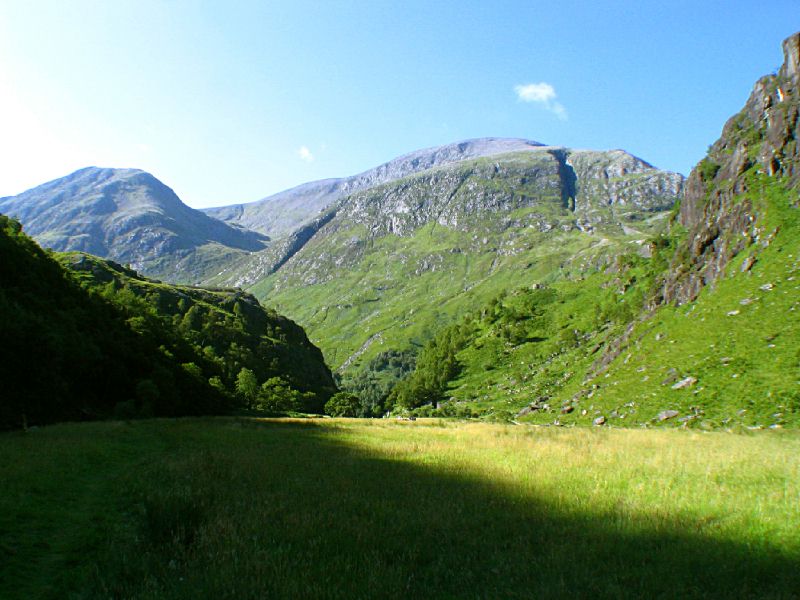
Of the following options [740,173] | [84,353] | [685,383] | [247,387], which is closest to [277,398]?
[247,387]

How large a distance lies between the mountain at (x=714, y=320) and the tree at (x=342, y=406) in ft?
104

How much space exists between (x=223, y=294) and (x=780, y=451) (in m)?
185

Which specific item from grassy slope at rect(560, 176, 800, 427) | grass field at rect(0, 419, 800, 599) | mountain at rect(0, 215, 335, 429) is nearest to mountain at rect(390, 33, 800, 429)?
grassy slope at rect(560, 176, 800, 427)

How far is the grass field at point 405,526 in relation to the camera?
6645 mm

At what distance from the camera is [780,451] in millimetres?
16859

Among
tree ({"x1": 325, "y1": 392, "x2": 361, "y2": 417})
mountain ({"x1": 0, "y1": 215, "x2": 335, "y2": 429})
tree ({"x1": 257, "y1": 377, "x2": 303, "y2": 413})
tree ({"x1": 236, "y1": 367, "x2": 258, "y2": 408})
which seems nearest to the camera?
mountain ({"x1": 0, "y1": 215, "x2": 335, "y2": 429})

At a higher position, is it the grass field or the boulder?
the grass field

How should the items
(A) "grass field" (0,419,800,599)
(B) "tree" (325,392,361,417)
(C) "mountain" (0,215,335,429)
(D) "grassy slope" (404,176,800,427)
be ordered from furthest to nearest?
1. (B) "tree" (325,392,361,417)
2. (D) "grassy slope" (404,176,800,427)
3. (C) "mountain" (0,215,335,429)
4. (A) "grass field" (0,419,800,599)

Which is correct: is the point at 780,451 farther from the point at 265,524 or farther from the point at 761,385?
the point at 761,385

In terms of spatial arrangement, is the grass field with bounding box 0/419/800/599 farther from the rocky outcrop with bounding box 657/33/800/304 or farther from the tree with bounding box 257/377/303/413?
the tree with bounding box 257/377/303/413

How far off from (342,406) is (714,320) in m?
97.2

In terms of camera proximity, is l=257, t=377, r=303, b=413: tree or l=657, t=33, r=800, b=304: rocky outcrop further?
l=257, t=377, r=303, b=413: tree

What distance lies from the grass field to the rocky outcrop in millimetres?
53501

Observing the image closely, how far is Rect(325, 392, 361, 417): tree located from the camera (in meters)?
126
